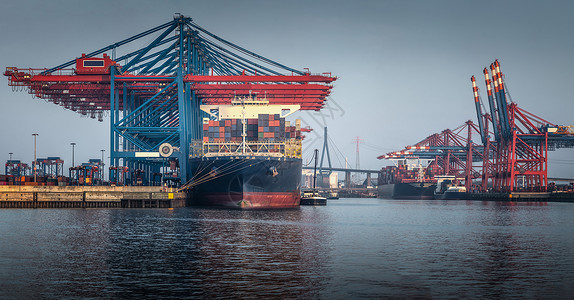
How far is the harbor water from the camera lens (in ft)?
59.5

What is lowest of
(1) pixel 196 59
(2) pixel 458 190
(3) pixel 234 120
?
→ (2) pixel 458 190

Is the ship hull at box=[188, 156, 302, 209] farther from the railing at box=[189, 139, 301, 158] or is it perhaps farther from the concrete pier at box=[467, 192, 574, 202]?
the concrete pier at box=[467, 192, 574, 202]

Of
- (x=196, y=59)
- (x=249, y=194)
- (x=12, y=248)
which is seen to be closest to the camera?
(x=12, y=248)

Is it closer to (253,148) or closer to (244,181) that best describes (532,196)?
(253,148)

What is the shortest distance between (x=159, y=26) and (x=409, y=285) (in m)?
64.3

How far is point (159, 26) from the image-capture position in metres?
76.7

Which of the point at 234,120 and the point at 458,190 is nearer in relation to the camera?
the point at 234,120

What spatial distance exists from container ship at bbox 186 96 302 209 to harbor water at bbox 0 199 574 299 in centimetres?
2637

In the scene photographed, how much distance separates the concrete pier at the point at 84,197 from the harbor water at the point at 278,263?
29.6m

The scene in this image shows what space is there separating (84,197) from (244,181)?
19091 millimetres

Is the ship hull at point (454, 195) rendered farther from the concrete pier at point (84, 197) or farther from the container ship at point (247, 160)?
the concrete pier at point (84, 197)

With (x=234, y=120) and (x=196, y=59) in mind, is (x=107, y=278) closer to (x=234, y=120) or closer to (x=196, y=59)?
(x=234, y=120)

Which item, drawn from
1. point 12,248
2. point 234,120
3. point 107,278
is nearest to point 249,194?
point 234,120

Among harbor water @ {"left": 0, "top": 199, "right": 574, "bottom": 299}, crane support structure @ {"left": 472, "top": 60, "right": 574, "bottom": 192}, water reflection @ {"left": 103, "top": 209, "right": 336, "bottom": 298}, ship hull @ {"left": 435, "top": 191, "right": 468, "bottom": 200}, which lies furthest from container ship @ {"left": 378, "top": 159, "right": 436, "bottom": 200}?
water reflection @ {"left": 103, "top": 209, "right": 336, "bottom": 298}
